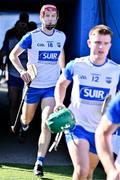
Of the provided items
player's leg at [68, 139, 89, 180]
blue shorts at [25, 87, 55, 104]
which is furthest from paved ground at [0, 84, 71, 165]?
player's leg at [68, 139, 89, 180]

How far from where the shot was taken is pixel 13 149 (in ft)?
27.1

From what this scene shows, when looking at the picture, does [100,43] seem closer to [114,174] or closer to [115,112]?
[115,112]

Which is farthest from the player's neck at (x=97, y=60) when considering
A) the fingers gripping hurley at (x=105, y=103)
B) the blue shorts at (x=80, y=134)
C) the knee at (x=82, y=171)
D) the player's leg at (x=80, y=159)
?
the knee at (x=82, y=171)

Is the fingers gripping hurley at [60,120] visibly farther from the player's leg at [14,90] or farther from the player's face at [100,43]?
the player's leg at [14,90]

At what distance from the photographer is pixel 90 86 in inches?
203

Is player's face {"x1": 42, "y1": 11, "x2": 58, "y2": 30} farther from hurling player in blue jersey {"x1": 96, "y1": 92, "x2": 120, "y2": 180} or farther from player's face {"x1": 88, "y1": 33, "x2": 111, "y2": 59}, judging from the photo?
hurling player in blue jersey {"x1": 96, "y1": 92, "x2": 120, "y2": 180}

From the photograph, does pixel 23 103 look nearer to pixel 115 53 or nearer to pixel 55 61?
pixel 55 61

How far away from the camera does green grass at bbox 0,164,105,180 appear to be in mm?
6652

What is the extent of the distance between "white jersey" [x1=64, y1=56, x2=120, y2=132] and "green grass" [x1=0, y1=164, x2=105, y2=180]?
176cm

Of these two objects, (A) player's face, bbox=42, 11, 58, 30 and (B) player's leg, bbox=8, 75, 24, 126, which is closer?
(A) player's face, bbox=42, 11, 58, 30

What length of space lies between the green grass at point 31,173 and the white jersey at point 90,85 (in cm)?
176

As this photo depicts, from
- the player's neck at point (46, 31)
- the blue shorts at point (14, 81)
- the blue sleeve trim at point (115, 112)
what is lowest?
the blue shorts at point (14, 81)

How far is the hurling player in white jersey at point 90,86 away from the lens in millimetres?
4992

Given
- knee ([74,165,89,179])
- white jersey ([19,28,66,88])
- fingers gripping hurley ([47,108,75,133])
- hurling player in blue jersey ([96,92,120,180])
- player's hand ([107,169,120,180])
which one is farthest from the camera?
white jersey ([19,28,66,88])
